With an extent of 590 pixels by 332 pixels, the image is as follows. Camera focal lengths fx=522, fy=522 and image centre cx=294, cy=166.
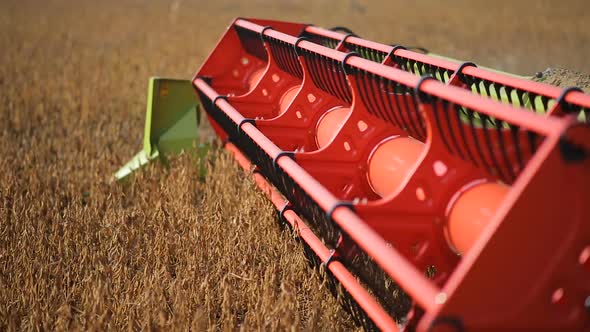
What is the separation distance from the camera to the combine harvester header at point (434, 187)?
1.39m

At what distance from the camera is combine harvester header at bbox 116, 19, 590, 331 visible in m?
1.39

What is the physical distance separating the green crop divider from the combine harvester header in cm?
61

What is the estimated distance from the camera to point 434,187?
196 cm

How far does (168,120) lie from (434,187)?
8.41ft

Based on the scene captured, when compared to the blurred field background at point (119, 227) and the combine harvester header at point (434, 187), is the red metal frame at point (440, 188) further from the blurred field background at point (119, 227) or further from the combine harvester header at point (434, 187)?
the blurred field background at point (119, 227)

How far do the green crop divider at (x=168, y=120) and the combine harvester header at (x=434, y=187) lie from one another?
607mm

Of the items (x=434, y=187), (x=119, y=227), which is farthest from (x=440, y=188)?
(x=119, y=227)

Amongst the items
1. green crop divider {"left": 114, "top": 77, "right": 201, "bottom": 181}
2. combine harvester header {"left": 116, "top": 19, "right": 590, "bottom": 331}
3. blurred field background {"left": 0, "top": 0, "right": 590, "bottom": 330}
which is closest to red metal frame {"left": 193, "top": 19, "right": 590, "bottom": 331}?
combine harvester header {"left": 116, "top": 19, "right": 590, "bottom": 331}

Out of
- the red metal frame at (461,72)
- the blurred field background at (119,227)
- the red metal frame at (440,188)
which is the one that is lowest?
the blurred field background at (119,227)

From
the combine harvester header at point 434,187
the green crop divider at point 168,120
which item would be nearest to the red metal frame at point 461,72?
the combine harvester header at point 434,187

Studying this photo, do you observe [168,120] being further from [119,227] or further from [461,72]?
[461,72]

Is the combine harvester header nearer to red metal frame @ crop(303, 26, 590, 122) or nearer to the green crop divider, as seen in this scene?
red metal frame @ crop(303, 26, 590, 122)

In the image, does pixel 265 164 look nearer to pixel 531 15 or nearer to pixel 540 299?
pixel 540 299

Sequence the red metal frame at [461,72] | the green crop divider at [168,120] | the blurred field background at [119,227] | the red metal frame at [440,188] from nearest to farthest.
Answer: the red metal frame at [440,188] → the red metal frame at [461,72] → the blurred field background at [119,227] → the green crop divider at [168,120]
